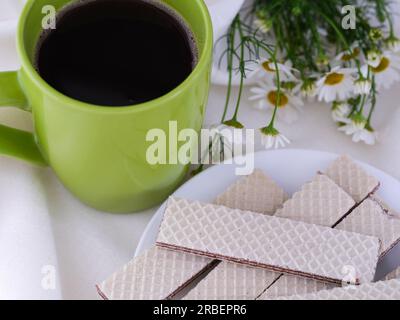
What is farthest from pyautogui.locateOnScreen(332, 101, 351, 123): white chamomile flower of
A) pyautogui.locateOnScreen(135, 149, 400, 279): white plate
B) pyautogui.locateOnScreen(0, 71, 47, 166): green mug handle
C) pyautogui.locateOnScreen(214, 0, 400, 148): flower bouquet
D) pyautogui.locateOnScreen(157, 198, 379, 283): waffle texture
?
pyautogui.locateOnScreen(0, 71, 47, 166): green mug handle

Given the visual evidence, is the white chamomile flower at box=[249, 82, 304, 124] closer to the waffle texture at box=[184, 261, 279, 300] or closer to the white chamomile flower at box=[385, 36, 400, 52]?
the white chamomile flower at box=[385, 36, 400, 52]

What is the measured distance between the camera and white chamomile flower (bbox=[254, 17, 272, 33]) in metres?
0.96

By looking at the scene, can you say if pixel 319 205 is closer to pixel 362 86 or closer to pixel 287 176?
pixel 287 176

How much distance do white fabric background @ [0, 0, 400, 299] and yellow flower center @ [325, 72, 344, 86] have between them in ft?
0.20

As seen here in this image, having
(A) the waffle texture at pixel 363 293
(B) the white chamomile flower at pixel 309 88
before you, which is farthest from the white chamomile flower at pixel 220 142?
(A) the waffle texture at pixel 363 293

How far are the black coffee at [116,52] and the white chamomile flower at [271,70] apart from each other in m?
0.19

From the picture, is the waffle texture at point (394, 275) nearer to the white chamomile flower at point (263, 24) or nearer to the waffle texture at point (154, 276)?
the waffle texture at point (154, 276)

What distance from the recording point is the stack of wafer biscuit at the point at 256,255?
0.77 metres

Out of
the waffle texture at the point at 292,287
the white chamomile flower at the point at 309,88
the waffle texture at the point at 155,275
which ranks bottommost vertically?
the waffle texture at the point at 292,287

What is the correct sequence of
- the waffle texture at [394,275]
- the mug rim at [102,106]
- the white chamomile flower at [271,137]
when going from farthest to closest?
the white chamomile flower at [271,137]
the waffle texture at [394,275]
the mug rim at [102,106]

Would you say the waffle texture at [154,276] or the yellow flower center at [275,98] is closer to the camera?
the waffle texture at [154,276]

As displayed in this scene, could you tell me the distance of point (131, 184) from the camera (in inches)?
32.0
